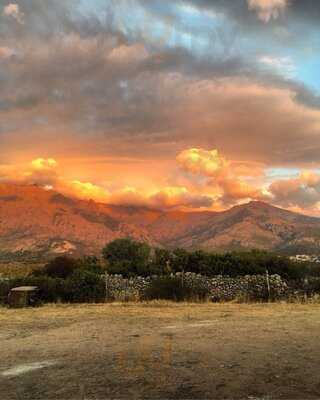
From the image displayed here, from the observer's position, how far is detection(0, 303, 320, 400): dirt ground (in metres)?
8.53

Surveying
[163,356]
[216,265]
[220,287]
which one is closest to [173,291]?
[220,287]

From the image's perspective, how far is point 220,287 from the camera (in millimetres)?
29359

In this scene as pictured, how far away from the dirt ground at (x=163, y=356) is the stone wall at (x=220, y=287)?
273 inches

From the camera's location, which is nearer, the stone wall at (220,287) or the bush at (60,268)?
the stone wall at (220,287)

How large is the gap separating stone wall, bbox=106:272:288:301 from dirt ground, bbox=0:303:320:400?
6946 mm

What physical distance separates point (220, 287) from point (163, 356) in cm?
1851

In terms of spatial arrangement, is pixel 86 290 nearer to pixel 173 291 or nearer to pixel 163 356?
pixel 173 291

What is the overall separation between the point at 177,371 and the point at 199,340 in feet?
12.2

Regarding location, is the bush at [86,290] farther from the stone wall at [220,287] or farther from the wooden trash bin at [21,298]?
the wooden trash bin at [21,298]

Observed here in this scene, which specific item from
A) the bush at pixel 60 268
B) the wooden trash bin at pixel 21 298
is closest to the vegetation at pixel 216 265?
the bush at pixel 60 268

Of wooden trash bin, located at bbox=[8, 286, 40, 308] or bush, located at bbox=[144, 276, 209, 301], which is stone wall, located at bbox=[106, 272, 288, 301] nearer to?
bush, located at bbox=[144, 276, 209, 301]

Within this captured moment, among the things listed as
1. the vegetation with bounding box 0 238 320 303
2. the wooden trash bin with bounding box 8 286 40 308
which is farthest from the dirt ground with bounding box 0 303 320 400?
the vegetation with bounding box 0 238 320 303

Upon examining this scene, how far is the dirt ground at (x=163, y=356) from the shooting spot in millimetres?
8531

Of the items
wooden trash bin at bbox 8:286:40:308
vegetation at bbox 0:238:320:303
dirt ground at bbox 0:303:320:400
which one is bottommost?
dirt ground at bbox 0:303:320:400
